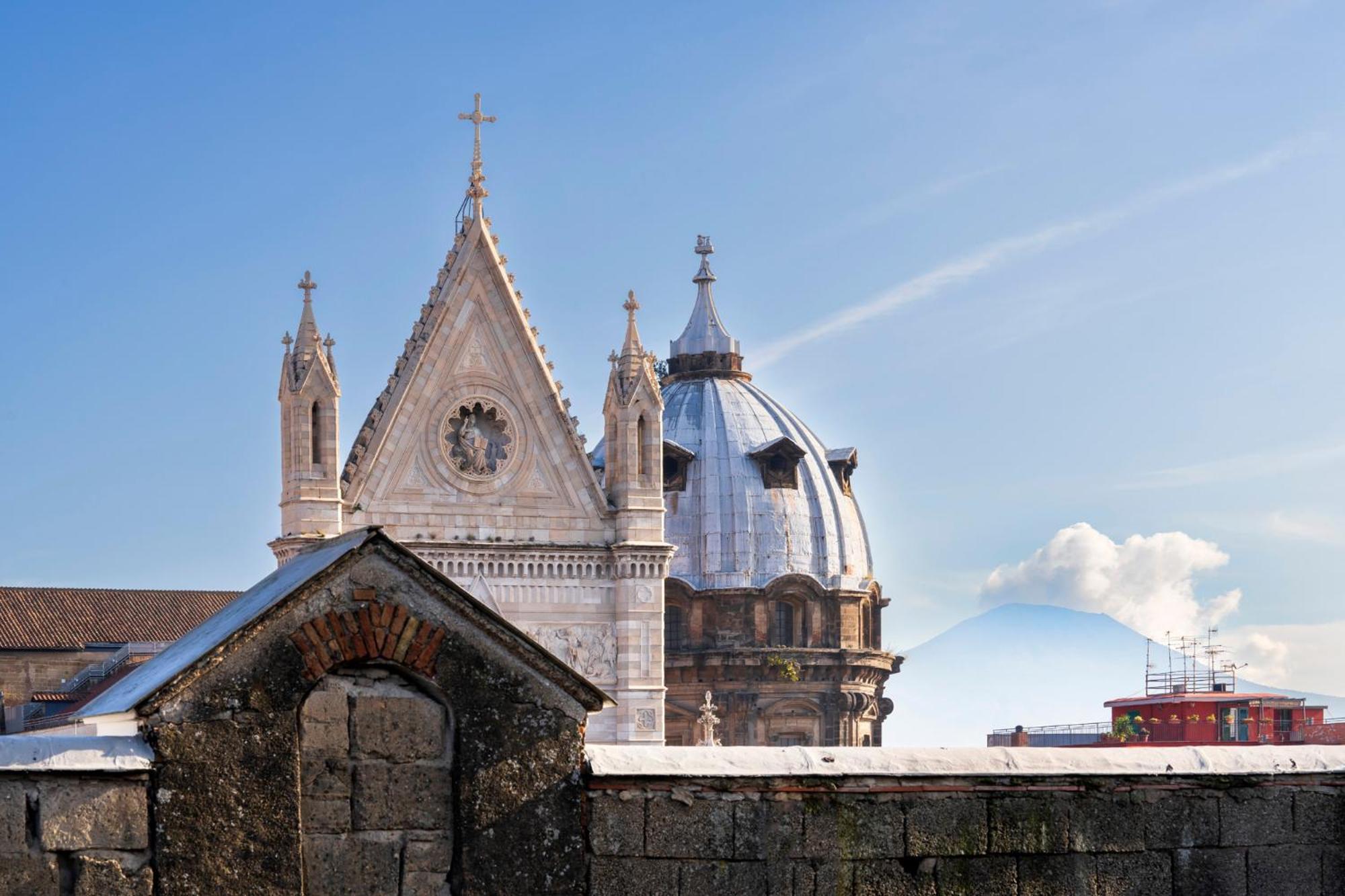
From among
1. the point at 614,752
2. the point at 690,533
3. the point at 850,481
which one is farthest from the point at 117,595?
the point at 614,752

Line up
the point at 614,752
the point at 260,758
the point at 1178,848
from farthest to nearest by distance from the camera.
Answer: the point at 1178,848
the point at 614,752
the point at 260,758

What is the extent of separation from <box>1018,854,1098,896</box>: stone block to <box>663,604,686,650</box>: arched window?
217ft

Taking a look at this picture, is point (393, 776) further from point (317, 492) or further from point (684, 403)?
point (684, 403)

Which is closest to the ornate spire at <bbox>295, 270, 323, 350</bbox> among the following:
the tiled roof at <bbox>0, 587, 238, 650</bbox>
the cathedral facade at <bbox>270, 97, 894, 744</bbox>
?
the cathedral facade at <bbox>270, 97, 894, 744</bbox>

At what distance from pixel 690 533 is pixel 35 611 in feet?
73.4

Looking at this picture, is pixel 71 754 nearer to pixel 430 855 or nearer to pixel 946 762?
pixel 430 855

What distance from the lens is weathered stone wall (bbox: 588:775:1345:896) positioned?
7.89m

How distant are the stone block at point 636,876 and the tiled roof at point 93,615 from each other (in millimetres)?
61378

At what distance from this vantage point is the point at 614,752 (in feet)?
26.0

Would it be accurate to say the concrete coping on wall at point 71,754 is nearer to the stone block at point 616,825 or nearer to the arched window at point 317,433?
the stone block at point 616,825

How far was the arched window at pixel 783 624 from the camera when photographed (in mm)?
75188

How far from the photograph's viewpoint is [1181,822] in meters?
8.56

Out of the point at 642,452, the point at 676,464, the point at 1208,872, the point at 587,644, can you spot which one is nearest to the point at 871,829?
the point at 1208,872

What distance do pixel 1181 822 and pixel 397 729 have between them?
315cm
